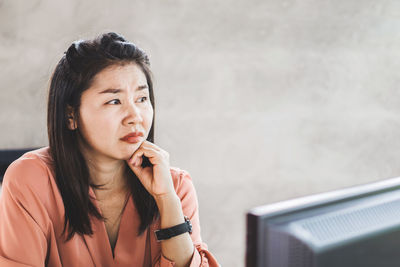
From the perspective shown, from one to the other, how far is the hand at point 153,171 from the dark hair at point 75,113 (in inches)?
3.4

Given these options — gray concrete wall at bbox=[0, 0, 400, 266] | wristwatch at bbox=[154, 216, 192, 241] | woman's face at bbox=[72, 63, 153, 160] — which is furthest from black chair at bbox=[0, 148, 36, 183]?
wristwatch at bbox=[154, 216, 192, 241]

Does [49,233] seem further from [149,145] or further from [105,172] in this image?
[149,145]

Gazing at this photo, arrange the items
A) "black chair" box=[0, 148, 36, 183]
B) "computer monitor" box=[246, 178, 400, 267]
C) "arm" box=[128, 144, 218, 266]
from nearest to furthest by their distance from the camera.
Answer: "computer monitor" box=[246, 178, 400, 267] < "arm" box=[128, 144, 218, 266] < "black chair" box=[0, 148, 36, 183]

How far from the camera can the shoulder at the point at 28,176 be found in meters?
1.16

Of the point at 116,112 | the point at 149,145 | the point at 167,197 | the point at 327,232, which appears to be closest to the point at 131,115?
the point at 116,112

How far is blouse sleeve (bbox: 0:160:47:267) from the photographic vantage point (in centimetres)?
109

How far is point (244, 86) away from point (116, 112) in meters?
1.14

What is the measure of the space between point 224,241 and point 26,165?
1.45m

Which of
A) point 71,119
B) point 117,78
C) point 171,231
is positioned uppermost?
point 117,78

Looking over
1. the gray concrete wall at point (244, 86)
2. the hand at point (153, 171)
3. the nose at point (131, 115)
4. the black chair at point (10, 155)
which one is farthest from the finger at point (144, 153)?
the gray concrete wall at point (244, 86)

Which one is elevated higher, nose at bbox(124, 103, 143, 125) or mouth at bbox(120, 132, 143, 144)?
nose at bbox(124, 103, 143, 125)

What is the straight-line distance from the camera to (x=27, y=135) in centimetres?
196

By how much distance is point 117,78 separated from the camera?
1.25 m

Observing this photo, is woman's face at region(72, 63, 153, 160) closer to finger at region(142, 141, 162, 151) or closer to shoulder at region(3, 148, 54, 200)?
finger at region(142, 141, 162, 151)
